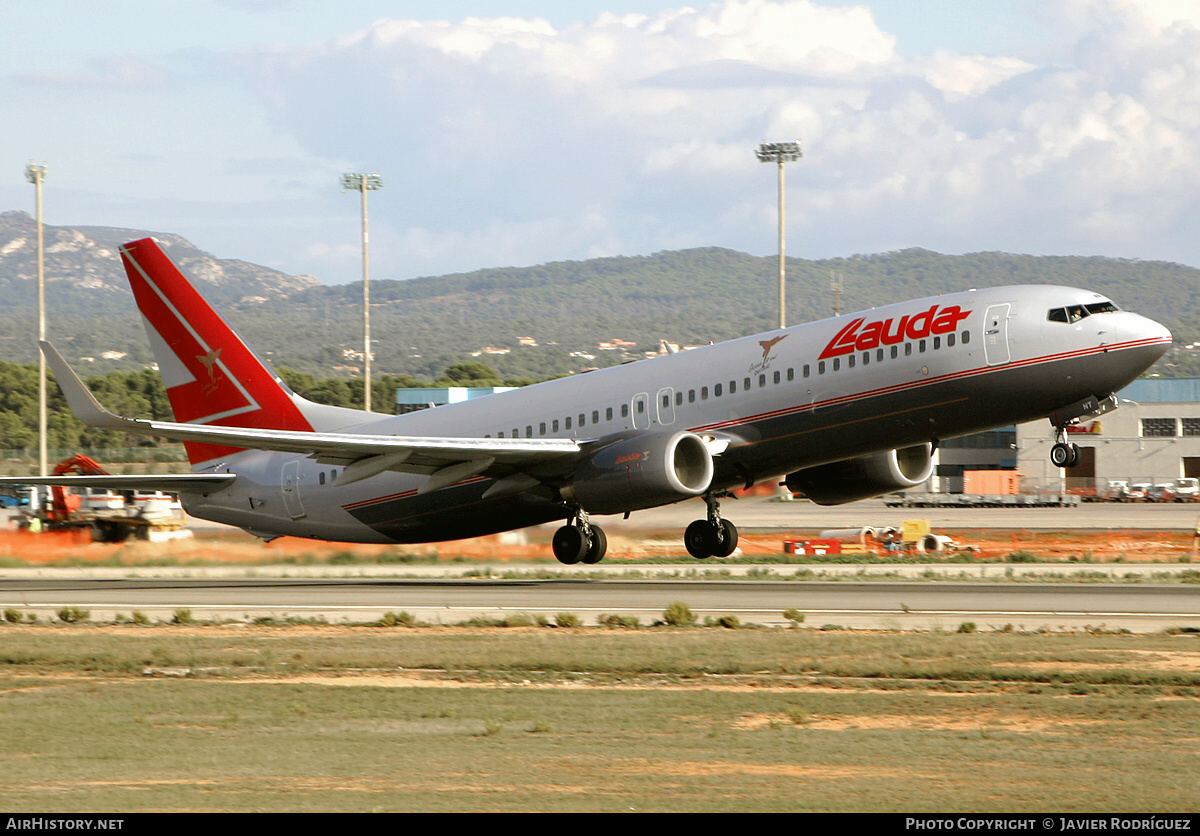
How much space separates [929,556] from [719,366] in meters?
16.8

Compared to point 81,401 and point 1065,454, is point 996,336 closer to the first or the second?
point 1065,454

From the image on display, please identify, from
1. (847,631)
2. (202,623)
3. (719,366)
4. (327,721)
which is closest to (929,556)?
(719,366)

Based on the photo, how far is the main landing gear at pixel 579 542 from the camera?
34875 millimetres

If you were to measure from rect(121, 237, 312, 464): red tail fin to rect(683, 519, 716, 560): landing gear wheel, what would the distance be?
1105 cm

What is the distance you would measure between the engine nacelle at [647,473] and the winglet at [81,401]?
10251 millimetres

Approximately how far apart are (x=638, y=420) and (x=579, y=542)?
137 inches

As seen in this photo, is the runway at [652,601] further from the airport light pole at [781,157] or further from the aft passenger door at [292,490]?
the airport light pole at [781,157]

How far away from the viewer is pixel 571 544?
34.9m

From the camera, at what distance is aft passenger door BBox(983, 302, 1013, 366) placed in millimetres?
29625

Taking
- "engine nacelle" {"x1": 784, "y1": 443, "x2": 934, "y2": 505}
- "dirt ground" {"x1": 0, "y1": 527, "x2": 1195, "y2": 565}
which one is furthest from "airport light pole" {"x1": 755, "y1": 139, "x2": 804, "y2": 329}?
"engine nacelle" {"x1": 784, "y1": 443, "x2": 934, "y2": 505}

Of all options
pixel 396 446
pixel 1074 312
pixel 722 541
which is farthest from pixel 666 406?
pixel 1074 312

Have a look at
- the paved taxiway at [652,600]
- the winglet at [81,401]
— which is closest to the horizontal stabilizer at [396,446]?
the winglet at [81,401]

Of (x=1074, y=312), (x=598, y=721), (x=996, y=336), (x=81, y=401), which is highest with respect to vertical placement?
(x=1074, y=312)
